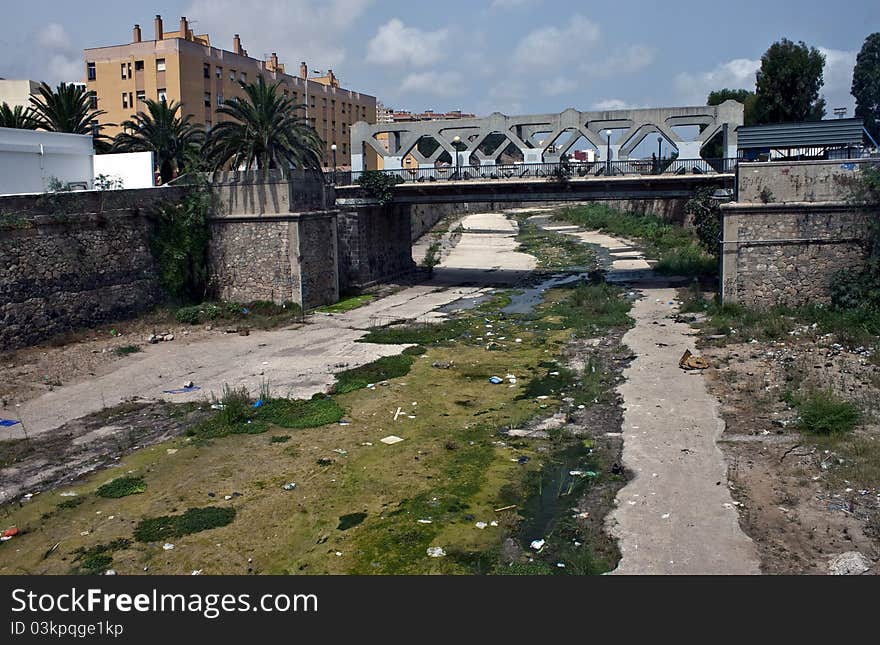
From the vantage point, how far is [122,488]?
1344 centimetres

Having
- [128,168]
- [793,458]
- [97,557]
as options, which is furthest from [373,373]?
[128,168]

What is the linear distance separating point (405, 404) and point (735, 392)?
7.54 m

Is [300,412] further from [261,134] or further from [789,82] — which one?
[789,82]

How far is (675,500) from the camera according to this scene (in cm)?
1205

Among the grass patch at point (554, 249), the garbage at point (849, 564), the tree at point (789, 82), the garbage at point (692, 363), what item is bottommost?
the garbage at point (849, 564)

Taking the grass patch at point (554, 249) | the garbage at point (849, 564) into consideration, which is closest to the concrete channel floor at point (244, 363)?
the garbage at point (849, 564)

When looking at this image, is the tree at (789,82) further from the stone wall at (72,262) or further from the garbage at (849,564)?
the garbage at (849,564)

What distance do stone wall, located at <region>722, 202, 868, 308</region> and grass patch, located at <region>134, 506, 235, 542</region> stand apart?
63.5 ft

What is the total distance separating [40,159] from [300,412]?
66.5ft

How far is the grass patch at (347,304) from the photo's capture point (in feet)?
103

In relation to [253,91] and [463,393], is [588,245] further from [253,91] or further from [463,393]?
[463,393]

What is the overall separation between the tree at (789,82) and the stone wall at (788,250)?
24600 mm

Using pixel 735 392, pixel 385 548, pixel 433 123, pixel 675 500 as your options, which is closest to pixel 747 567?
pixel 675 500

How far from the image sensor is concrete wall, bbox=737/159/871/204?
25.0 meters
